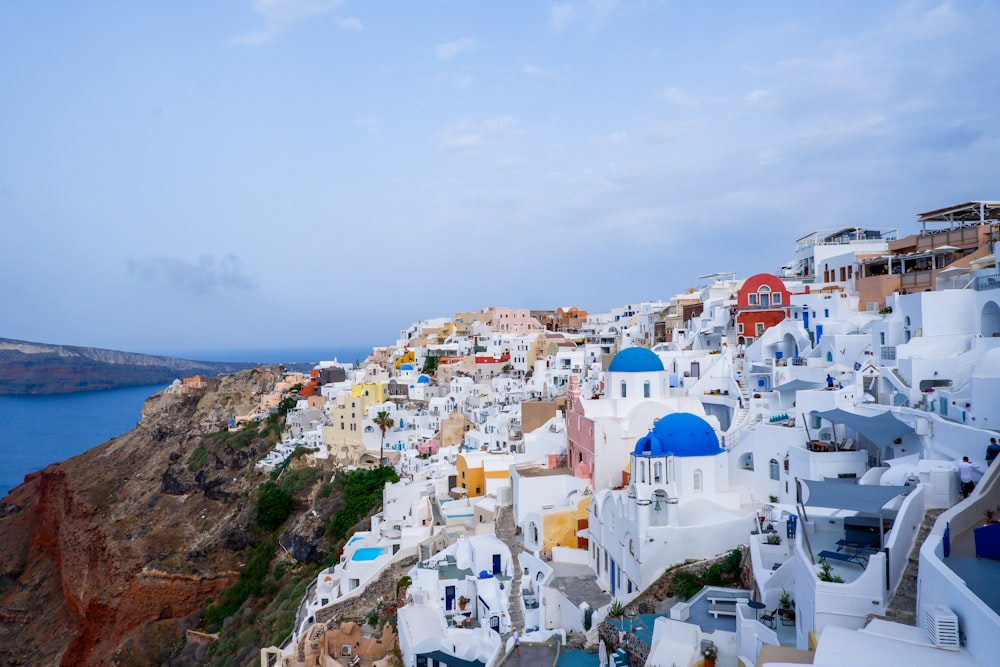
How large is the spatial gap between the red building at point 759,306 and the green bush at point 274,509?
29.2 metres

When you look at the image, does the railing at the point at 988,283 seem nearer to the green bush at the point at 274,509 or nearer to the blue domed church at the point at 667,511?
the blue domed church at the point at 667,511

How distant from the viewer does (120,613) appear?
46.6 m

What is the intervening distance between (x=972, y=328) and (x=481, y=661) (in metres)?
17.5

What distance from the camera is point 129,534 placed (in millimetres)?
54062

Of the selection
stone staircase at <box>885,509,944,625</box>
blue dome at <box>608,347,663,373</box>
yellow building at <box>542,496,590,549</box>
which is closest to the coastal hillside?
yellow building at <box>542,496,590,549</box>

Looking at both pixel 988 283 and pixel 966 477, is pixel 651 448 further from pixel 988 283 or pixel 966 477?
pixel 988 283

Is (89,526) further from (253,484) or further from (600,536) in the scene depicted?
(600,536)

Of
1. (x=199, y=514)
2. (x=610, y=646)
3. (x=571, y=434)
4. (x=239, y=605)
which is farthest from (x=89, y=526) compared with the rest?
(x=610, y=646)

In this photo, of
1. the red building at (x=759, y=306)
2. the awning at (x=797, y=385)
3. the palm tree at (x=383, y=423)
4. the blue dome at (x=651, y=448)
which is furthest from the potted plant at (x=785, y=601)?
the palm tree at (x=383, y=423)

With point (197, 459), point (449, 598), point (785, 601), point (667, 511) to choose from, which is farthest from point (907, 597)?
point (197, 459)

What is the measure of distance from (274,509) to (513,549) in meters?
26.4

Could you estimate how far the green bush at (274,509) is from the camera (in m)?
45.5

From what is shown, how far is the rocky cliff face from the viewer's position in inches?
1817

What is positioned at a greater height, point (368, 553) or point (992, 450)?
point (992, 450)
